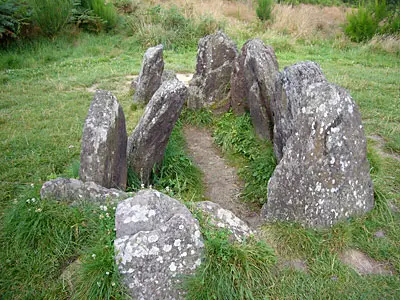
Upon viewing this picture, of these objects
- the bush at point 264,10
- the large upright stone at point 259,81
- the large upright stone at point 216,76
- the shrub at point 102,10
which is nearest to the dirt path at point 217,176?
the large upright stone at point 216,76

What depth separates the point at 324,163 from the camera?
12.0ft

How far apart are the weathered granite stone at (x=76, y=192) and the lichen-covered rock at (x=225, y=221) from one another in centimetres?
78

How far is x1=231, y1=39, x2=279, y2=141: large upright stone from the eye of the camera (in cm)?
584

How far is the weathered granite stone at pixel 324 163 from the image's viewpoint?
144 inches

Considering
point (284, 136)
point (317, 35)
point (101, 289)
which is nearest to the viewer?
point (101, 289)

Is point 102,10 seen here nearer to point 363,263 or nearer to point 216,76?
point 216,76

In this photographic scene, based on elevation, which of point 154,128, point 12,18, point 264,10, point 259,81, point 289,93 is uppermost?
point 289,93

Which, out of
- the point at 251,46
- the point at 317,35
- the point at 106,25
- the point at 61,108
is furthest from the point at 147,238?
the point at 317,35

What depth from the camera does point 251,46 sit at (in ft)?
20.7

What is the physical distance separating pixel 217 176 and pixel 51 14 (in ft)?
30.1

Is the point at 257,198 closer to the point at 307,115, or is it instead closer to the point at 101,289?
the point at 307,115

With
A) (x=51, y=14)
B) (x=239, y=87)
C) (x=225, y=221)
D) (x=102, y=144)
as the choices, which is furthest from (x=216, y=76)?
(x=51, y=14)

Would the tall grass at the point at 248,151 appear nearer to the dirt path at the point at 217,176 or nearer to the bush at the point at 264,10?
the dirt path at the point at 217,176

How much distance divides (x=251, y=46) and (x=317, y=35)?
9.51m
